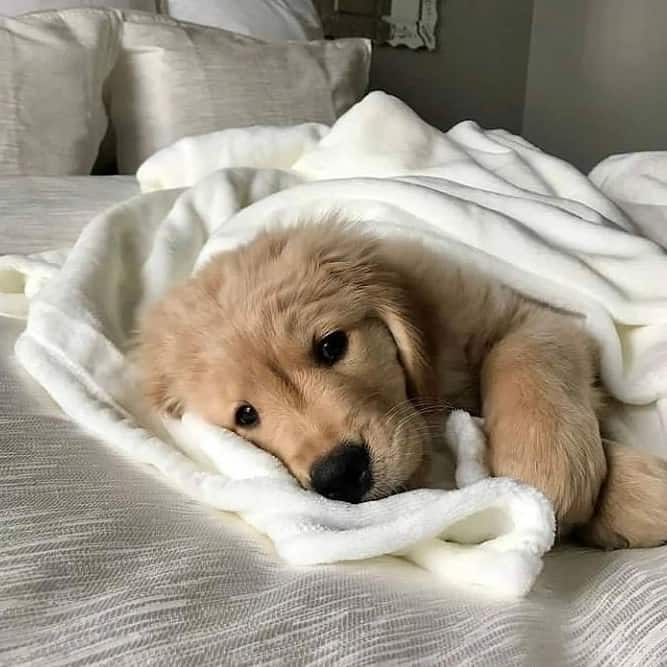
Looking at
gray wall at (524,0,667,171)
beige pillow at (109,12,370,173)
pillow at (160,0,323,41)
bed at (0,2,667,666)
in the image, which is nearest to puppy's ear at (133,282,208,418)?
bed at (0,2,667,666)

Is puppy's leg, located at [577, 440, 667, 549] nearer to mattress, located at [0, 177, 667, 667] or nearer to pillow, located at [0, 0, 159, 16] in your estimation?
mattress, located at [0, 177, 667, 667]

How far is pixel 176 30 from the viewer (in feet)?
7.86

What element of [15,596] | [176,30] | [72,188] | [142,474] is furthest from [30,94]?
[15,596]

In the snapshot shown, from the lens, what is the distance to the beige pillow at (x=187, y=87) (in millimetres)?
2326

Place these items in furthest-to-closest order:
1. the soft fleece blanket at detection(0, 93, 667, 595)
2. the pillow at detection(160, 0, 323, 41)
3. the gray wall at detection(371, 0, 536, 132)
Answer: the gray wall at detection(371, 0, 536, 132) → the pillow at detection(160, 0, 323, 41) → the soft fleece blanket at detection(0, 93, 667, 595)

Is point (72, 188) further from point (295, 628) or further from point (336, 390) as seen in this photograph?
point (295, 628)

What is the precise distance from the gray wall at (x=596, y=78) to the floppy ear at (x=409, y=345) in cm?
362

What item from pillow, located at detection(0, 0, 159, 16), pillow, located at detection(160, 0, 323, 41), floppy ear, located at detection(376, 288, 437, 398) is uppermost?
pillow, located at detection(0, 0, 159, 16)

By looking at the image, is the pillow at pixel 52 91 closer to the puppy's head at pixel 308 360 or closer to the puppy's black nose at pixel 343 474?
the puppy's head at pixel 308 360

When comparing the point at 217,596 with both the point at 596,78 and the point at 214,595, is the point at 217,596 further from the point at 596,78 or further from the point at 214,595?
the point at 596,78

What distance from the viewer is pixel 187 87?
2336mm

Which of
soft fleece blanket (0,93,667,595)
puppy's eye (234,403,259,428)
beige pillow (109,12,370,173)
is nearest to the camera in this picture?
soft fleece blanket (0,93,667,595)

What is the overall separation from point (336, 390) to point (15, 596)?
0.47 m

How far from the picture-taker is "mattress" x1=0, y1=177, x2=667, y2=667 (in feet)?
2.06
